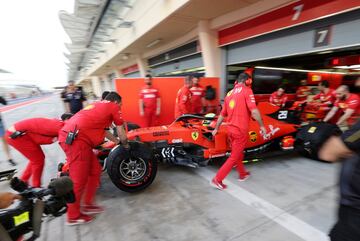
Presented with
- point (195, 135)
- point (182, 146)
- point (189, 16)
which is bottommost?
point (182, 146)

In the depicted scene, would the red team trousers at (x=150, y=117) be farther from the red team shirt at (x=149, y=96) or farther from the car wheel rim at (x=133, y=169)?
the car wheel rim at (x=133, y=169)

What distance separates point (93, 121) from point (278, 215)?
90.7 inches

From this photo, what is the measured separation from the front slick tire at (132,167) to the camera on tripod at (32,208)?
1.33m

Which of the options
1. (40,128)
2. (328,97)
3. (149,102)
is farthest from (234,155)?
(328,97)

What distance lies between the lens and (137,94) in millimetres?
5469

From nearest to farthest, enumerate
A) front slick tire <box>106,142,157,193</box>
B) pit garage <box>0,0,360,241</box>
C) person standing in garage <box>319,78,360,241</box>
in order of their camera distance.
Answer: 1. person standing in garage <box>319,78,360,241</box>
2. pit garage <box>0,0,360,241</box>
3. front slick tire <box>106,142,157,193</box>

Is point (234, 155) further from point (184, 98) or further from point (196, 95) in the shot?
point (196, 95)

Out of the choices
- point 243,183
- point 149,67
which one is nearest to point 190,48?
point 149,67

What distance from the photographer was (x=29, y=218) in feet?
4.38

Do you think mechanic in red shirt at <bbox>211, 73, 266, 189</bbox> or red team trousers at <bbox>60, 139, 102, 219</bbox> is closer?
red team trousers at <bbox>60, 139, 102, 219</bbox>

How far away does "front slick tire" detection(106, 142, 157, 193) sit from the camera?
284cm

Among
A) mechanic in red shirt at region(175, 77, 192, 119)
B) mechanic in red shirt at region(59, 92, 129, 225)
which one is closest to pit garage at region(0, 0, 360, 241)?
mechanic in red shirt at region(59, 92, 129, 225)

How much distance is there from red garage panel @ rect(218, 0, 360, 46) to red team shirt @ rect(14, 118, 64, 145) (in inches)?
187

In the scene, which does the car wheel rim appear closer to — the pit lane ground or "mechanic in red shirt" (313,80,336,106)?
the pit lane ground
